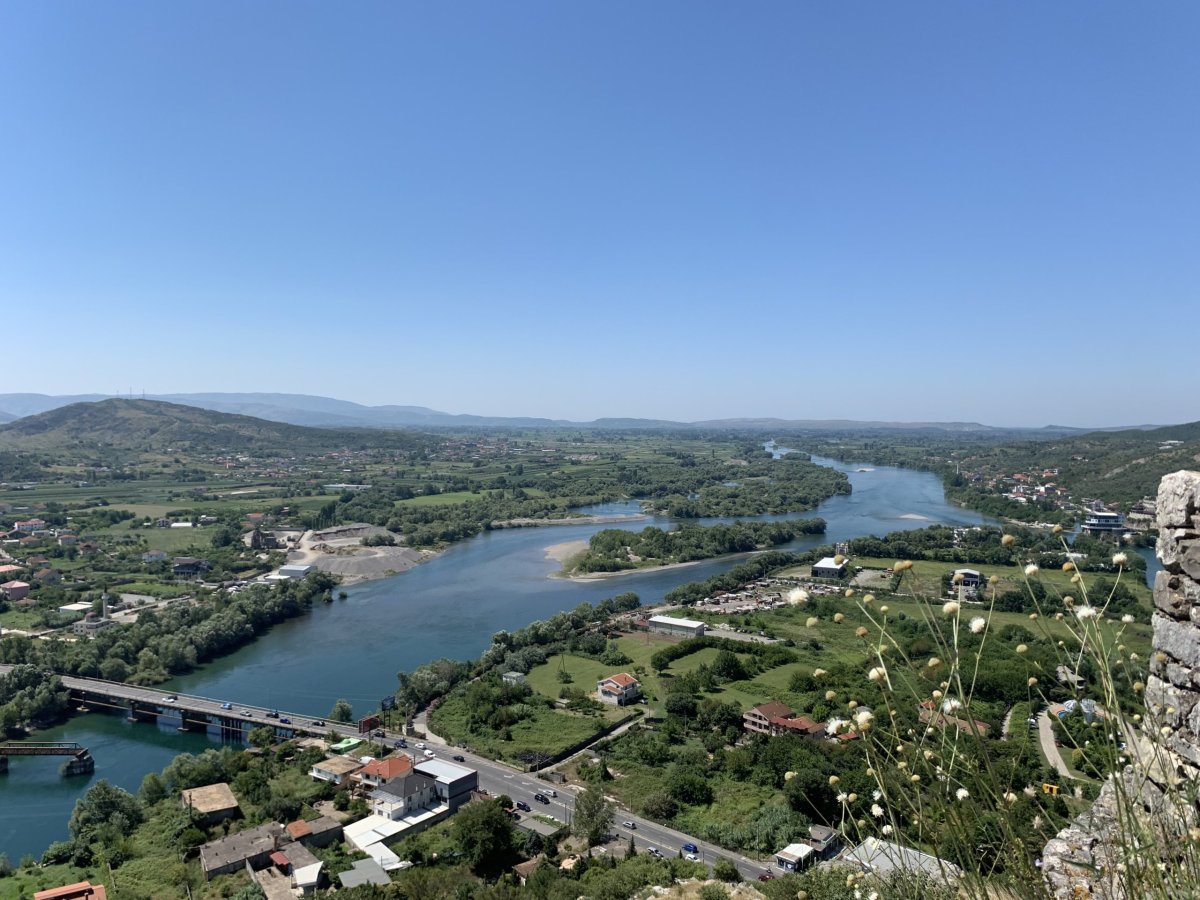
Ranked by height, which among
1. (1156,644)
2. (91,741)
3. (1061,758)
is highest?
(1156,644)

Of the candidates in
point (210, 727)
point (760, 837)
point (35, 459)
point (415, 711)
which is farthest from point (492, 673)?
point (35, 459)

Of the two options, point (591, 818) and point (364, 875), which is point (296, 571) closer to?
point (364, 875)

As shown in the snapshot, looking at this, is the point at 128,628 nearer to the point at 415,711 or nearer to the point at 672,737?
the point at 415,711

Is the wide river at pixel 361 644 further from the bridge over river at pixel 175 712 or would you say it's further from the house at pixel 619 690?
the house at pixel 619 690

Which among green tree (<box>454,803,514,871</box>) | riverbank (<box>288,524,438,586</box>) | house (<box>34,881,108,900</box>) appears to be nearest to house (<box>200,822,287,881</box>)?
house (<box>34,881,108,900</box>)

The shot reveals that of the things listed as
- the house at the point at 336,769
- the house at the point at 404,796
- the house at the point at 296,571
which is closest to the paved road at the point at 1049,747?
the house at the point at 404,796

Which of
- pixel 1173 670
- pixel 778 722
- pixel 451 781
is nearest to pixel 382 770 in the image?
pixel 451 781
